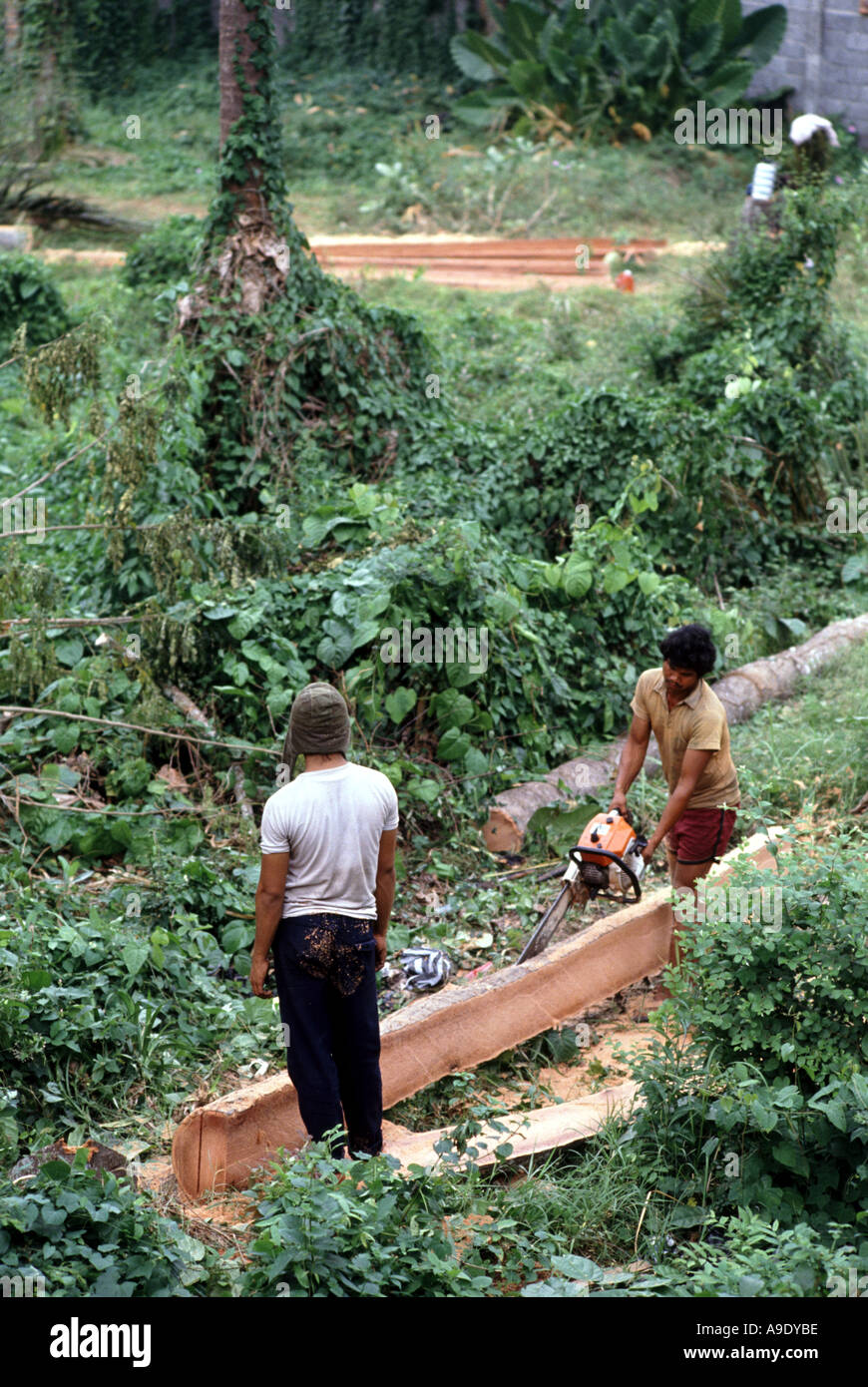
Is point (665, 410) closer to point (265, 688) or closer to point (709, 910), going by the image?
point (265, 688)

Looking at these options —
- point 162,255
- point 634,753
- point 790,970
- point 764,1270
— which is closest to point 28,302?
point 162,255

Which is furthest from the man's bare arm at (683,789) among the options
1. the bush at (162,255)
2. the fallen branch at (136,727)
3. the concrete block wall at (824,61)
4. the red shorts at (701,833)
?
the concrete block wall at (824,61)

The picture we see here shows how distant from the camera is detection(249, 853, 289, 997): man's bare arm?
3.91 metres

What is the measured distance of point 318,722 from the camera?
12.8 ft

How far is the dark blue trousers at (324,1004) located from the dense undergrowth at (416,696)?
1.32 feet

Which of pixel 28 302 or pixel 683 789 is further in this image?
pixel 28 302

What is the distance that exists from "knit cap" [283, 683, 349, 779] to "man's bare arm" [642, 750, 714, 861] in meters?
1.57

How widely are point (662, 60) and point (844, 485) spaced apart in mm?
11221

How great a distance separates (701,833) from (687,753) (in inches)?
16.0

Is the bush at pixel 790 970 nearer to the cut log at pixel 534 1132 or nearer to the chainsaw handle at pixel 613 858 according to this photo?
the cut log at pixel 534 1132

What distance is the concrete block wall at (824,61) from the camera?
19.9 meters

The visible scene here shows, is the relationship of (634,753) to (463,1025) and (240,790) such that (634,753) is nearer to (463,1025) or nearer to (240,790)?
(463,1025)
